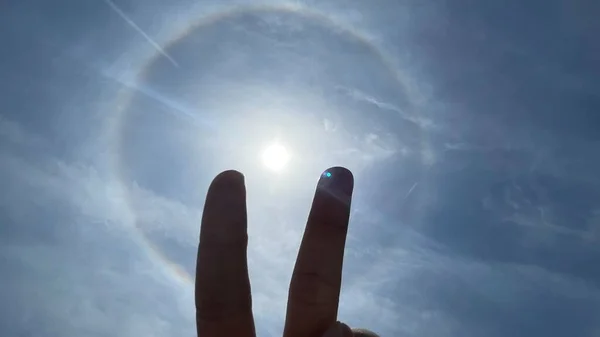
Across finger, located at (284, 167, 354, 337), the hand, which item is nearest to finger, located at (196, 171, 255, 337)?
the hand

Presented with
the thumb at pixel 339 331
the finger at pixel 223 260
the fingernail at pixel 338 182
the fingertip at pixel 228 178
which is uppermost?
the fingernail at pixel 338 182

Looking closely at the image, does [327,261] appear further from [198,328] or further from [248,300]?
[198,328]

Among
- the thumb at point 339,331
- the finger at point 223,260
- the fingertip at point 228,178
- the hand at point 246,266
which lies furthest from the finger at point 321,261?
the fingertip at point 228,178

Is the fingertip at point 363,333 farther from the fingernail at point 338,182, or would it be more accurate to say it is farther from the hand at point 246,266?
the fingernail at point 338,182

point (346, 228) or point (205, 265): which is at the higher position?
point (346, 228)

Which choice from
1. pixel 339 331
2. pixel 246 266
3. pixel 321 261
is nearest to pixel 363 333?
pixel 339 331

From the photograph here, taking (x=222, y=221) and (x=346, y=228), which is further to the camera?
(x=346, y=228)

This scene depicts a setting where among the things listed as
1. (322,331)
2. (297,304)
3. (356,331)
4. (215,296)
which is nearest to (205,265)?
(215,296)
